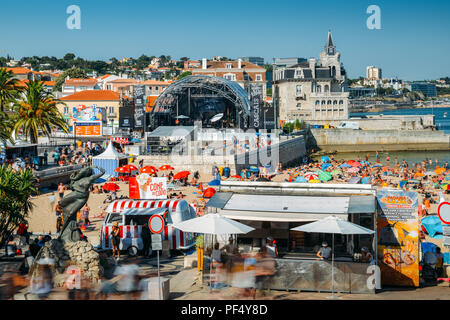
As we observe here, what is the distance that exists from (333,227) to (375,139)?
65.0 m

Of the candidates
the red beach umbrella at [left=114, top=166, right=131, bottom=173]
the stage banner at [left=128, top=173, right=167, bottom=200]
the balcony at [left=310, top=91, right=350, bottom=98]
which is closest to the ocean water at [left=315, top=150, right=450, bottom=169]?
the balcony at [left=310, top=91, right=350, bottom=98]

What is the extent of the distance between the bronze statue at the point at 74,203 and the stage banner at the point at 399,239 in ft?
21.6

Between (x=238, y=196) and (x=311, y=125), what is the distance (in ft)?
233

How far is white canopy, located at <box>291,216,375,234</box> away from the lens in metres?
11.0

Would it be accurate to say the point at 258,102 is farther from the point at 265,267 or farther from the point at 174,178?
the point at 265,267

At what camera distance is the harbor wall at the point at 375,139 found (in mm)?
71938

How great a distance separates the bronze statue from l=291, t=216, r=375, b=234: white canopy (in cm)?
496

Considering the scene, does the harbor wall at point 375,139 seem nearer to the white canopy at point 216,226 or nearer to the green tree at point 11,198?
the green tree at point 11,198

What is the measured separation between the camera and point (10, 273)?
42.2ft

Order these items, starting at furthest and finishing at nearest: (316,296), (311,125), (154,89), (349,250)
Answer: (154,89) → (311,125) → (349,250) → (316,296)

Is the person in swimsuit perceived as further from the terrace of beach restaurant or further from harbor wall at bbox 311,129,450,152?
harbor wall at bbox 311,129,450,152

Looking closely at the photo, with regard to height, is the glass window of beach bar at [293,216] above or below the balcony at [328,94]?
below

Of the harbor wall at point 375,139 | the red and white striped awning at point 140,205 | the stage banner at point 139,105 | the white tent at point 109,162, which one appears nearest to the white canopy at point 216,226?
the red and white striped awning at point 140,205
